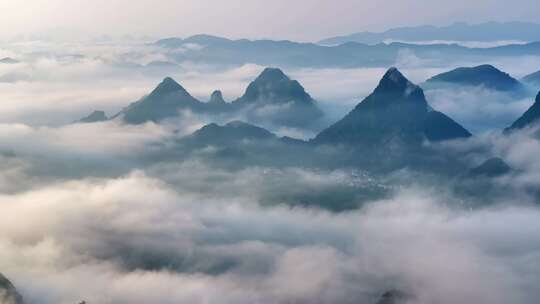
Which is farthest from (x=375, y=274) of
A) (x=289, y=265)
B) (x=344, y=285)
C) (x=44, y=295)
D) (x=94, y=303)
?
(x=44, y=295)

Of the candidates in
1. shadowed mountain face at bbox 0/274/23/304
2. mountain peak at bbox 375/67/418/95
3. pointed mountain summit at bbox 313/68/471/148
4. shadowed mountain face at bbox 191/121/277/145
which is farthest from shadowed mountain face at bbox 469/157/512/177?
shadowed mountain face at bbox 0/274/23/304

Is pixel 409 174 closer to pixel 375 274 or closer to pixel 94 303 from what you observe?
pixel 375 274

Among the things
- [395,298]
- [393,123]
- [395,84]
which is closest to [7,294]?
[395,298]

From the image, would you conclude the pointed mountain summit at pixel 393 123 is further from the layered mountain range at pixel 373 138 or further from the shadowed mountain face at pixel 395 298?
the shadowed mountain face at pixel 395 298

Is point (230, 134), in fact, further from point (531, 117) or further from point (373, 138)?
point (531, 117)

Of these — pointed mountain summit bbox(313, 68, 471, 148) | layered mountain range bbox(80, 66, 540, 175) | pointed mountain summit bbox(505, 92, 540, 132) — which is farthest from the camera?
pointed mountain summit bbox(313, 68, 471, 148)

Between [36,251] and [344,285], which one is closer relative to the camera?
[344,285]

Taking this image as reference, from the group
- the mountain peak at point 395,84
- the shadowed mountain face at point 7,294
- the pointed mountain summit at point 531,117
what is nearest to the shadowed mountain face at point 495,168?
the pointed mountain summit at point 531,117

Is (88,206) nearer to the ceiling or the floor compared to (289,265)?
nearer to the ceiling

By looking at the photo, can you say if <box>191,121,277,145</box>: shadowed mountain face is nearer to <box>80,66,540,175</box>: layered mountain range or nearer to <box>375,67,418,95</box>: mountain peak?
<box>80,66,540,175</box>: layered mountain range

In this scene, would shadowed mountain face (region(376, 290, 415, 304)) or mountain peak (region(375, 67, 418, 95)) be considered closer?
shadowed mountain face (region(376, 290, 415, 304))
